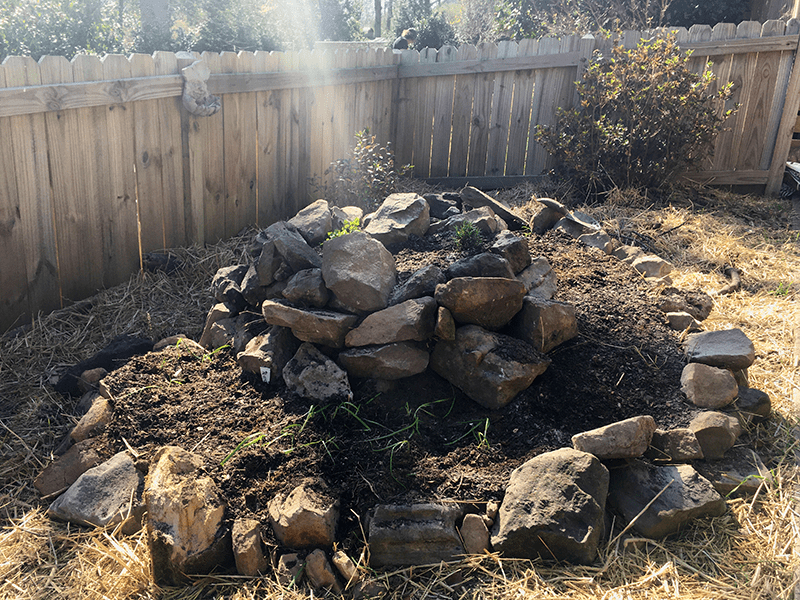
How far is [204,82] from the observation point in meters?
4.78

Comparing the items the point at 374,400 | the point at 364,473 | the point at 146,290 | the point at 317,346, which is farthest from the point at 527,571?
the point at 146,290

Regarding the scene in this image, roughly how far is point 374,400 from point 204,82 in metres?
3.08

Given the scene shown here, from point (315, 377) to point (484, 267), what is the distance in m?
1.04

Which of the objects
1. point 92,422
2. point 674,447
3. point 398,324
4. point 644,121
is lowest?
point 92,422

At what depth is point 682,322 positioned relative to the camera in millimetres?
3668

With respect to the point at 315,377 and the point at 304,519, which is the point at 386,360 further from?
the point at 304,519

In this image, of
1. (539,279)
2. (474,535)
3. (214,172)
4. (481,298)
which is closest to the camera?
(474,535)

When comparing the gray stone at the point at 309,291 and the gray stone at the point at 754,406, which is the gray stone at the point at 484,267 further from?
the gray stone at the point at 754,406

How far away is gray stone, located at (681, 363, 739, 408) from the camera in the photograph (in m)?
3.07

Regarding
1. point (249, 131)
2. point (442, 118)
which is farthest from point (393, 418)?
point (442, 118)

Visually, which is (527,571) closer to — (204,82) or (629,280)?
(629,280)

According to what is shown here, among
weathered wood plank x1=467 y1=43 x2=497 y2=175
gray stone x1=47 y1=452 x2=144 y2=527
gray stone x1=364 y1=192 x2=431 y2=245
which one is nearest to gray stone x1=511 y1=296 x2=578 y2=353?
gray stone x1=364 y1=192 x2=431 y2=245

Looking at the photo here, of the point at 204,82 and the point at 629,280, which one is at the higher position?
the point at 204,82

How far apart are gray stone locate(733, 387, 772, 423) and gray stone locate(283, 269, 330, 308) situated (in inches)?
84.9
